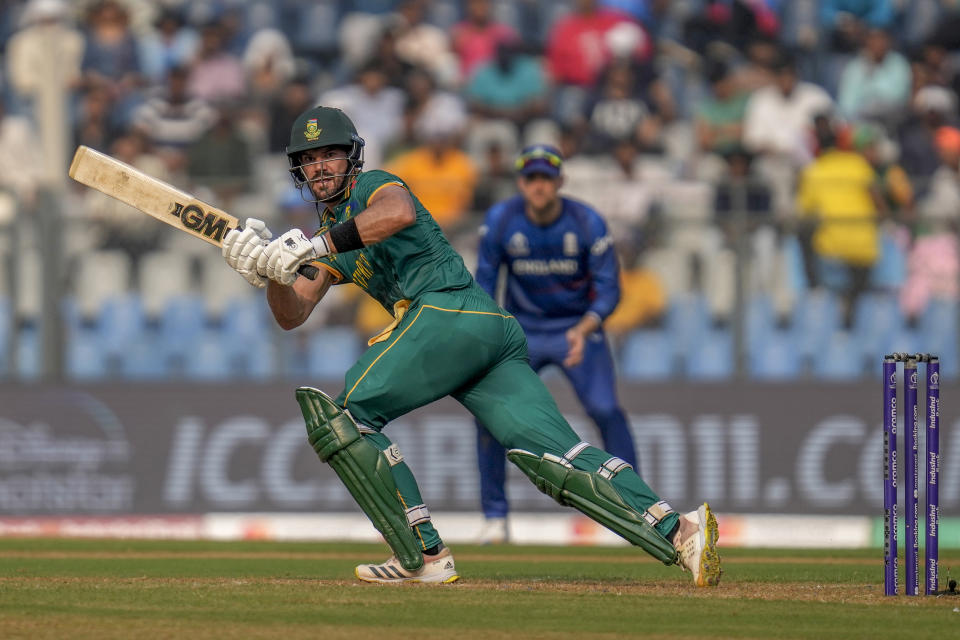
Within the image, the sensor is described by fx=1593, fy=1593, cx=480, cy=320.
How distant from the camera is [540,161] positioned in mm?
9922

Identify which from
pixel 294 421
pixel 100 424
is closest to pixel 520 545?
pixel 294 421

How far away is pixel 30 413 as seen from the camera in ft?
39.2

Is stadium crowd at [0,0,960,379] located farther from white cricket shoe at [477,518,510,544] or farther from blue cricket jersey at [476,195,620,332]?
white cricket shoe at [477,518,510,544]

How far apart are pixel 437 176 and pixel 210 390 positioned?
2.91 m

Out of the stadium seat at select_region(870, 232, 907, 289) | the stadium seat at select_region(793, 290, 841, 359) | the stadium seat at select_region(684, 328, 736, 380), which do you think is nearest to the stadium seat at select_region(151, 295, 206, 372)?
the stadium seat at select_region(684, 328, 736, 380)

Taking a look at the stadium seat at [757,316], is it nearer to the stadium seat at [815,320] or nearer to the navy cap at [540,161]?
the stadium seat at [815,320]

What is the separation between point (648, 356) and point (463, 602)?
616 centimetres

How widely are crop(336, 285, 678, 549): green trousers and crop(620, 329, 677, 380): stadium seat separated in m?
5.32

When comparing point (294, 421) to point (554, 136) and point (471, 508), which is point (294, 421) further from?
point (554, 136)

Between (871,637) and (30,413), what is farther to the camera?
(30,413)

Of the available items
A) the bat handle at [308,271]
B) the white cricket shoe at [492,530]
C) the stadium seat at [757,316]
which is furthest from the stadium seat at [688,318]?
the bat handle at [308,271]

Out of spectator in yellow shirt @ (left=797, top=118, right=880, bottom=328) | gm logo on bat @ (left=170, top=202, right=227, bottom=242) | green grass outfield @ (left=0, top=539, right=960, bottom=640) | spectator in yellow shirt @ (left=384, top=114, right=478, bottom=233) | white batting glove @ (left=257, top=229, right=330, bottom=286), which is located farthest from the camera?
spectator in yellow shirt @ (left=384, top=114, right=478, bottom=233)

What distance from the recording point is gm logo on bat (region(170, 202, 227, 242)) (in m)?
6.60

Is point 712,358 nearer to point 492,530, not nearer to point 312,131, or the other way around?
point 492,530
